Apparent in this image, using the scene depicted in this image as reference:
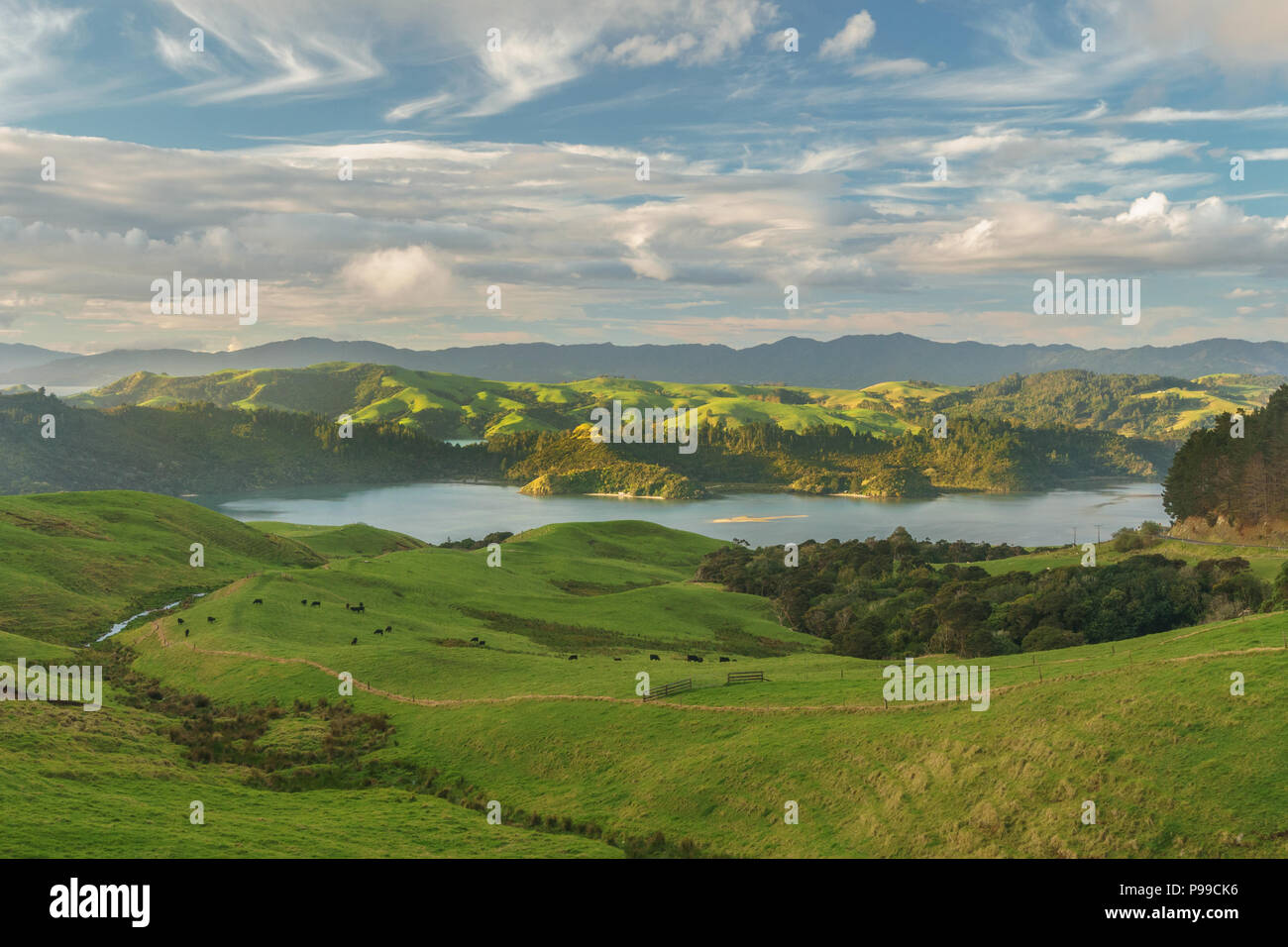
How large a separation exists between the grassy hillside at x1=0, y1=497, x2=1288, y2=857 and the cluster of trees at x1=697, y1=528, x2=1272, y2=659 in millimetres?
18647

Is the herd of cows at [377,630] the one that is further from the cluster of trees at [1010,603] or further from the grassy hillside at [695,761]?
the cluster of trees at [1010,603]

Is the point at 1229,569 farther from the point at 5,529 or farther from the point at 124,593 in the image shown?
the point at 5,529

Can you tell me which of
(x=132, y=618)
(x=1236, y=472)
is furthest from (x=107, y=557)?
(x=1236, y=472)

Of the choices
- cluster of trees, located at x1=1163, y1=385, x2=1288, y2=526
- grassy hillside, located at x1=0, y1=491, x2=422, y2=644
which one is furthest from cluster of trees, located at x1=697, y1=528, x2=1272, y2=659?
grassy hillside, located at x1=0, y1=491, x2=422, y2=644

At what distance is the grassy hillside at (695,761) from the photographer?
25.2 m

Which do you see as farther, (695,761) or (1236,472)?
(1236,472)

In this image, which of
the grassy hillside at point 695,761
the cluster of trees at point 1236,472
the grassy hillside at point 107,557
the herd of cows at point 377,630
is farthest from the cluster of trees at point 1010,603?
the grassy hillside at point 107,557

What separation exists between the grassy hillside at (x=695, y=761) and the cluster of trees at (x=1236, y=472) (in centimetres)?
7554

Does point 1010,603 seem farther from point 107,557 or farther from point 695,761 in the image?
point 107,557

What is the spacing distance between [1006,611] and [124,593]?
261 feet

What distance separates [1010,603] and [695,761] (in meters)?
50.5

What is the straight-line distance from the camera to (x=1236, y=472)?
360 ft

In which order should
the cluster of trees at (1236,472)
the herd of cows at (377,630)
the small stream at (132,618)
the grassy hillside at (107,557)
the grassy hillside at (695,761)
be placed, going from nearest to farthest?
1. the grassy hillside at (695,761)
2. the herd of cows at (377,630)
3. the small stream at (132,618)
4. the grassy hillside at (107,557)
5. the cluster of trees at (1236,472)
